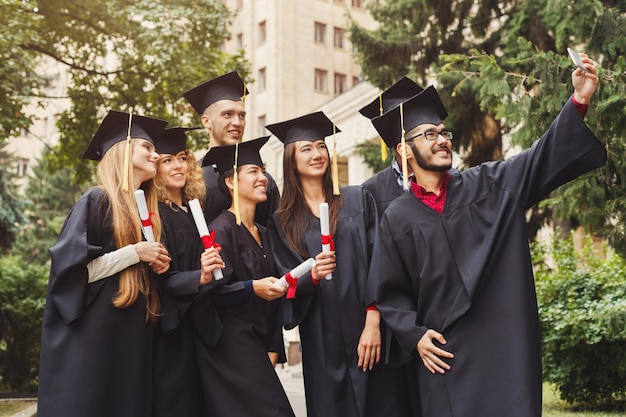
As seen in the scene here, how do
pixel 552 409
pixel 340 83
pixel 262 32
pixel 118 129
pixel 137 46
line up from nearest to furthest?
pixel 118 129 → pixel 552 409 → pixel 137 46 → pixel 262 32 → pixel 340 83

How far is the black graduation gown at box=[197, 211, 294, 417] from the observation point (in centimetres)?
507

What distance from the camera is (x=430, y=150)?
15.5 ft

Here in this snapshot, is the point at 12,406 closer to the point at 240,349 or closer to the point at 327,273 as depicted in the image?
the point at 240,349

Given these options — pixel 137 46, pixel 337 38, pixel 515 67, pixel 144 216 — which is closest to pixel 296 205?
pixel 144 216

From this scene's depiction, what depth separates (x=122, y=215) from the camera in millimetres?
4996

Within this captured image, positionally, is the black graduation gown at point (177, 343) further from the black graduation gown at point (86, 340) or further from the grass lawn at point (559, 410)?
the grass lawn at point (559, 410)

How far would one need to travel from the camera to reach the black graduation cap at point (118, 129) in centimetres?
531

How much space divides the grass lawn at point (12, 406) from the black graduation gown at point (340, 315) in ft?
19.9

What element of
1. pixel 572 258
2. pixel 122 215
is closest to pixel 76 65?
pixel 572 258

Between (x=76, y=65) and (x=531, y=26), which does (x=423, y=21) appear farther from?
(x=76, y=65)

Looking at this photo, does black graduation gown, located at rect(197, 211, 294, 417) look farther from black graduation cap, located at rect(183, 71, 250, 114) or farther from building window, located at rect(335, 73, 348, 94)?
building window, located at rect(335, 73, 348, 94)

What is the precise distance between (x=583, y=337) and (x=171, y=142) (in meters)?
6.65

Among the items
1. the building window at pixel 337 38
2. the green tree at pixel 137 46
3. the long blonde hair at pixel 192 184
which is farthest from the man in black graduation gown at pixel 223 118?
the building window at pixel 337 38

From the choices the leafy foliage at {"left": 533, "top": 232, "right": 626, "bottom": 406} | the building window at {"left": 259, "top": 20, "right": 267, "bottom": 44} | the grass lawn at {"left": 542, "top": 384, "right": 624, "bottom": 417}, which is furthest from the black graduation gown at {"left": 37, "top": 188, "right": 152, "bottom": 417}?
the building window at {"left": 259, "top": 20, "right": 267, "bottom": 44}
